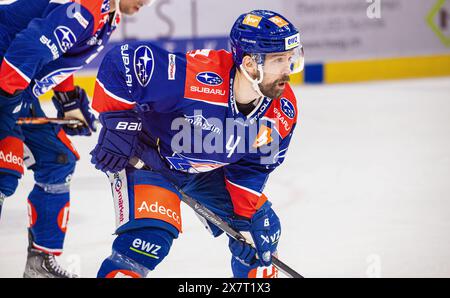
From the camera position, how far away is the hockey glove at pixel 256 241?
2910 mm

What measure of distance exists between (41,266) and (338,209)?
5.42ft

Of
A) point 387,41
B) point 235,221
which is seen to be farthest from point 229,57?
point 387,41

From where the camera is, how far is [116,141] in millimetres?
2703

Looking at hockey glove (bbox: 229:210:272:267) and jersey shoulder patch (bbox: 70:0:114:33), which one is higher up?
jersey shoulder patch (bbox: 70:0:114:33)

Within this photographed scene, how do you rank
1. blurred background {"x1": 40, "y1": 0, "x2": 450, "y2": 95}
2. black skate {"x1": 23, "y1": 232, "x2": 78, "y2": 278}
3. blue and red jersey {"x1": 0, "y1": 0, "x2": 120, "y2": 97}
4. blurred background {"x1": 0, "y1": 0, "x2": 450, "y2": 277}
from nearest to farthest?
blue and red jersey {"x1": 0, "y1": 0, "x2": 120, "y2": 97}
black skate {"x1": 23, "y1": 232, "x2": 78, "y2": 278}
blurred background {"x1": 0, "y1": 0, "x2": 450, "y2": 277}
blurred background {"x1": 40, "y1": 0, "x2": 450, "y2": 95}

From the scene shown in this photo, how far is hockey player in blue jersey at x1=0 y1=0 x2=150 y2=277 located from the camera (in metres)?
2.97

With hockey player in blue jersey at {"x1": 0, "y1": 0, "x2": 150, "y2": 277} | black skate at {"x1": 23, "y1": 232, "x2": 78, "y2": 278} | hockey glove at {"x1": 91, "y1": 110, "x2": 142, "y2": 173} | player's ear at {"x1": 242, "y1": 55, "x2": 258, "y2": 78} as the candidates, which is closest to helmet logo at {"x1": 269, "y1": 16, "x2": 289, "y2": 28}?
player's ear at {"x1": 242, "y1": 55, "x2": 258, "y2": 78}

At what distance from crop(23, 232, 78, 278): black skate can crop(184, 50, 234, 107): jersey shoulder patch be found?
107cm

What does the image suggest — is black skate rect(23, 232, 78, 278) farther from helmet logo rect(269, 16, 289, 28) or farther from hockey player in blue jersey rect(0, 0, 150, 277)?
helmet logo rect(269, 16, 289, 28)

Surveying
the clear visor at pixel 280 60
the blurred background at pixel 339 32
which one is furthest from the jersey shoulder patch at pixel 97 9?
the blurred background at pixel 339 32

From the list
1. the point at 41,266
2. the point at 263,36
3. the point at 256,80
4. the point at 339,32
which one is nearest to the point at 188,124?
the point at 256,80

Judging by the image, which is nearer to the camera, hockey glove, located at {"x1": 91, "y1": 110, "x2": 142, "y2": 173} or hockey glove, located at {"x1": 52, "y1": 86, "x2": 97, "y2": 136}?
hockey glove, located at {"x1": 91, "y1": 110, "x2": 142, "y2": 173}

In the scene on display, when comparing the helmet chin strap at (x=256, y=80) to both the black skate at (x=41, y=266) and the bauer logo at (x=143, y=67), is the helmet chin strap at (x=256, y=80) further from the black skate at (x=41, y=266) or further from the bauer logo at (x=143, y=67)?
the black skate at (x=41, y=266)
